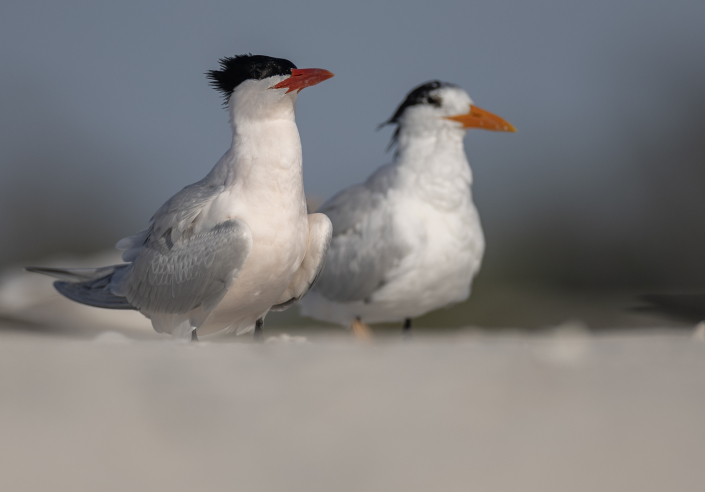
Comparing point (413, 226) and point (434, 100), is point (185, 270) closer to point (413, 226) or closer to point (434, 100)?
point (413, 226)

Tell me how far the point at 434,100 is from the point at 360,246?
4.28ft

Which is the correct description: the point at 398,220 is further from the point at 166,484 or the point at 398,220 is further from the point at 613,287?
the point at 613,287

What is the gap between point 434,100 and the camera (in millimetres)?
5438

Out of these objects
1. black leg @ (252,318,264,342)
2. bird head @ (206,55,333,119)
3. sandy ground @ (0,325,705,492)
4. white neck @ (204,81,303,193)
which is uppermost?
bird head @ (206,55,333,119)

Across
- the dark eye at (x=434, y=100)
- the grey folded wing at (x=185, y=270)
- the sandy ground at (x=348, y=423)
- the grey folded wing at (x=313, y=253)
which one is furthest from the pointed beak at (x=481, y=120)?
the sandy ground at (x=348, y=423)

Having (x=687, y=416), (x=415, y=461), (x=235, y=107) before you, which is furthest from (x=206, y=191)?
(x=687, y=416)

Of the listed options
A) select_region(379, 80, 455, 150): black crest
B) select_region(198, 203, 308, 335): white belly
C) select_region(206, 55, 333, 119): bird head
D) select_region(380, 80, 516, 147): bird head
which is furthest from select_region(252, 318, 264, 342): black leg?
select_region(379, 80, 455, 150): black crest

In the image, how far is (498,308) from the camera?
1180 centimetres

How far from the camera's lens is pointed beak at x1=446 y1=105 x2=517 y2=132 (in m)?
5.18

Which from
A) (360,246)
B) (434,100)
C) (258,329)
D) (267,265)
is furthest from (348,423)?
(434,100)

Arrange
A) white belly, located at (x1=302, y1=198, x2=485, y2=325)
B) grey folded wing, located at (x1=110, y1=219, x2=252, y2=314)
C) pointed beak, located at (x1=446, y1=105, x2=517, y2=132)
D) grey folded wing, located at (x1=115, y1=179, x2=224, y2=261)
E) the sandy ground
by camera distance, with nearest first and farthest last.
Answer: the sandy ground → grey folded wing, located at (x1=110, y1=219, x2=252, y2=314) → grey folded wing, located at (x1=115, y1=179, x2=224, y2=261) → white belly, located at (x1=302, y1=198, x2=485, y2=325) → pointed beak, located at (x1=446, y1=105, x2=517, y2=132)

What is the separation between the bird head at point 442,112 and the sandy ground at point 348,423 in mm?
3731

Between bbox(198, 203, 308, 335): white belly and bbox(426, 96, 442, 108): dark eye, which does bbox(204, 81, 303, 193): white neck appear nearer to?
bbox(198, 203, 308, 335): white belly

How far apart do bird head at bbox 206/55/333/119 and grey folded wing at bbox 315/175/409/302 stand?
2107mm
